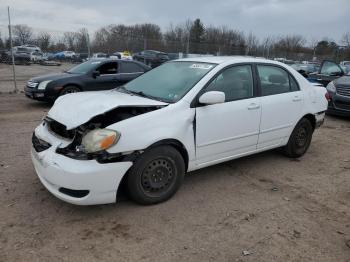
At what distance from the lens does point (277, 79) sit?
16.9 ft

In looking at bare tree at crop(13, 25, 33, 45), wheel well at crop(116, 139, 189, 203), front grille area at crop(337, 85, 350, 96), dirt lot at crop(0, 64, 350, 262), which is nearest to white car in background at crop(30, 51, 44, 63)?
bare tree at crop(13, 25, 33, 45)

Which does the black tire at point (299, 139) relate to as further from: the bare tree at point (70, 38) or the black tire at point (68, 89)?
the bare tree at point (70, 38)

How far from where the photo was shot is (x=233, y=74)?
4.51m

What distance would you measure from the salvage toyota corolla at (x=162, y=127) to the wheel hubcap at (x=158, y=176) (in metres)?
0.01

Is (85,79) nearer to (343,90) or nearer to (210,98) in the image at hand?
(210,98)

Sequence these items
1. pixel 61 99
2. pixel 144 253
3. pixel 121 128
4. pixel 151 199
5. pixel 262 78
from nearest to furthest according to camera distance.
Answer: pixel 144 253 < pixel 121 128 < pixel 151 199 < pixel 61 99 < pixel 262 78

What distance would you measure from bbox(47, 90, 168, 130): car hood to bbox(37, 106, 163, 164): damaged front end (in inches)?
2.2

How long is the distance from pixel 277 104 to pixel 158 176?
2.24 meters

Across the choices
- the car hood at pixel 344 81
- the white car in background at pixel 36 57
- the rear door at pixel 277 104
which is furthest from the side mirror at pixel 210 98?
the white car in background at pixel 36 57

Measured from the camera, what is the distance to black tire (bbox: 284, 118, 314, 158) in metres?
5.48

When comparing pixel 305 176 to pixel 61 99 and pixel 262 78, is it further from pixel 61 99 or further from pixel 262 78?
pixel 61 99

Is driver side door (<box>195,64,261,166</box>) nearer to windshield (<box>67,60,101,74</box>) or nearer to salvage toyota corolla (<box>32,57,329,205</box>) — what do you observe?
salvage toyota corolla (<box>32,57,329,205</box>)

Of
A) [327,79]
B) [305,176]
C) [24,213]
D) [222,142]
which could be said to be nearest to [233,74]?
[222,142]

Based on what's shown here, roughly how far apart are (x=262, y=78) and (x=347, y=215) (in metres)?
2.11
